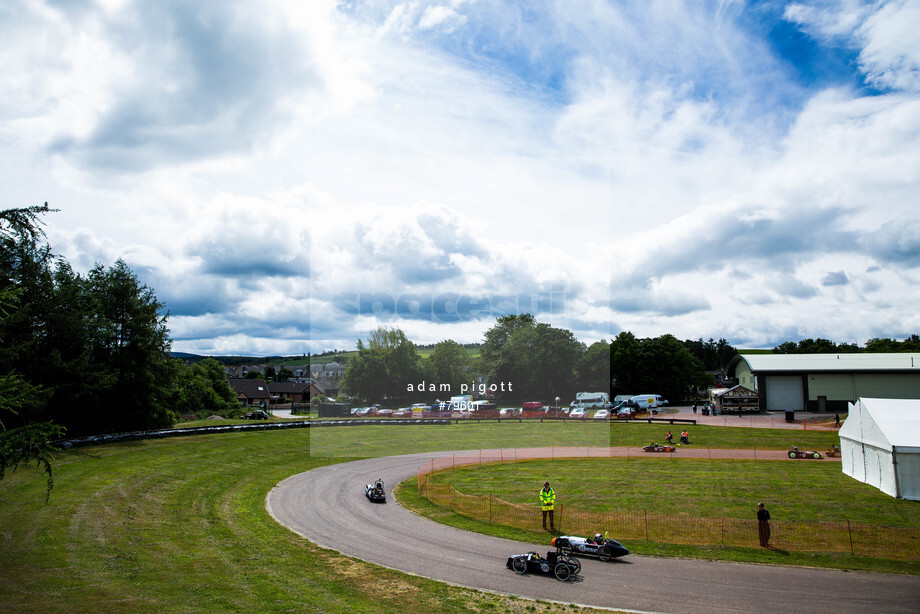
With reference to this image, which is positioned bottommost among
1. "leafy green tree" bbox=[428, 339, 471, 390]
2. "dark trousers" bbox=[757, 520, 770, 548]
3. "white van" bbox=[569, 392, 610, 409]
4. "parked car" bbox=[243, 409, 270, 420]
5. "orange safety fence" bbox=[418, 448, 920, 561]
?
"parked car" bbox=[243, 409, 270, 420]

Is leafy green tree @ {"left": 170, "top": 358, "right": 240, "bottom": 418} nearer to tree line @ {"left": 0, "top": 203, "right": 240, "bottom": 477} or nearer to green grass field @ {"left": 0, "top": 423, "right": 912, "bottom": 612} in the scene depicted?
tree line @ {"left": 0, "top": 203, "right": 240, "bottom": 477}

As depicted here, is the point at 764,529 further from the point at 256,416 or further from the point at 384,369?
the point at 256,416

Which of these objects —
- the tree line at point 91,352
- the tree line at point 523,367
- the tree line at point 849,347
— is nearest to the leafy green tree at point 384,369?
the tree line at point 523,367

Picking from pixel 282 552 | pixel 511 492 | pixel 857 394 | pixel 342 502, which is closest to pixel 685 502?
pixel 511 492

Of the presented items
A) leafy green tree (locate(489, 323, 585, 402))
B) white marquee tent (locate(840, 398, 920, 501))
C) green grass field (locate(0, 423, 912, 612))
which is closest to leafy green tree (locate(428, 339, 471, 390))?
leafy green tree (locate(489, 323, 585, 402))

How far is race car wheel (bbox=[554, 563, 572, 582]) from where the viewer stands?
680 inches

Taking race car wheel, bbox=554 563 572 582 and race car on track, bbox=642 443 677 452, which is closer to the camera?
race car wheel, bbox=554 563 572 582

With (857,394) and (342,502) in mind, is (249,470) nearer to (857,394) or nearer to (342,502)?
(342,502)

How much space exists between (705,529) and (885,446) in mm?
13732

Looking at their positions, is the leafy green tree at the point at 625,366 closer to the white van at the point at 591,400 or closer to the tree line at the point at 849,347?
the white van at the point at 591,400

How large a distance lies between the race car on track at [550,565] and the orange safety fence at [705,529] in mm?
5007

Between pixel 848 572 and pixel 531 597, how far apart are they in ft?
36.2

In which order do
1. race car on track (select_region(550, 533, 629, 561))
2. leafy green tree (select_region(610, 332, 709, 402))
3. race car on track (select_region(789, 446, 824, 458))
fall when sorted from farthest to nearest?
leafy green tree (select_region(610, 332, 709, 402)) < race car on track (select_region(789, 446, 824, 458)) < race car on track (select_region(550, 533, 629, 561))

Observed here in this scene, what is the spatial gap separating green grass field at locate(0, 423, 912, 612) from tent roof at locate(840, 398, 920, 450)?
454cm
